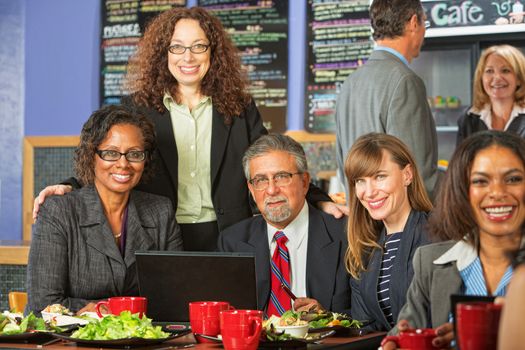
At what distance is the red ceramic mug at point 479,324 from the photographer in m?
1.81

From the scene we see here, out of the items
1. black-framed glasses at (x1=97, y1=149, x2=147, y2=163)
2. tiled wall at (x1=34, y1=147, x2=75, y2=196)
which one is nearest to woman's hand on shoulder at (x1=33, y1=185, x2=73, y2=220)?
black-framed glasses at (x1=97, y1=149, x2=147, y2=163)

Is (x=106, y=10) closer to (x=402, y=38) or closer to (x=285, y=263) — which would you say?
(x=402, y=38)

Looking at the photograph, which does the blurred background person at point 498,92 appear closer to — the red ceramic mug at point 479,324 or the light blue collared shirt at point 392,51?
the light blue collared shirt at point 392,51

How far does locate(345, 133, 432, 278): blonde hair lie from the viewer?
3.25 metres

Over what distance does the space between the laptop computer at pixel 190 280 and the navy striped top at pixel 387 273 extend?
504 mm

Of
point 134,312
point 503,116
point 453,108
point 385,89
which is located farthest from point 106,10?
point 134,312

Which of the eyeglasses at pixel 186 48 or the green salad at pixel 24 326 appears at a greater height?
the eyeglasses at pixel 186 48

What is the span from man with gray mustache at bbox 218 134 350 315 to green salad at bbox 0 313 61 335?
0.86 m

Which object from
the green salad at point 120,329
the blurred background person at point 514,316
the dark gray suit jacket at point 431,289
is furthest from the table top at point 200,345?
the blurred background person at point 514,316

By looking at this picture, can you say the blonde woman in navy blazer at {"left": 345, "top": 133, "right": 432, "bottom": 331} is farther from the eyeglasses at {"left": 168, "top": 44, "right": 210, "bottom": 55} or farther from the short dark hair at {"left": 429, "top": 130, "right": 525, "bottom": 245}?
the eyeglasses at {"left": 168, "top": 44, "right": 210, "bottom": 55}

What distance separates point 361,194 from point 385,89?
0.95m

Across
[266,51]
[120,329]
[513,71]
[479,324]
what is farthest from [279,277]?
[266,51]

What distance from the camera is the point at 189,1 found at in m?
7.15

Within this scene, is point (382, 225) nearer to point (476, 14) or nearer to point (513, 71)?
point (513, 71)
